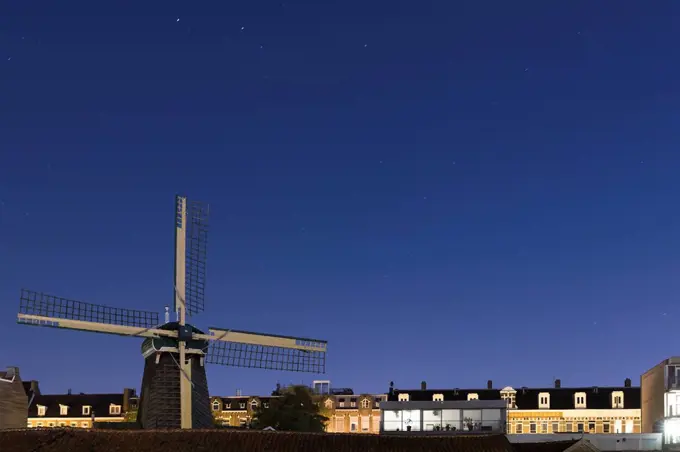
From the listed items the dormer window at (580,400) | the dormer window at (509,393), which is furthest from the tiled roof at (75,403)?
the dormer window at (580,400)

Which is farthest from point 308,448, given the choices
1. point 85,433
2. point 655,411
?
point 655,411

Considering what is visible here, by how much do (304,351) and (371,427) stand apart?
69045mm

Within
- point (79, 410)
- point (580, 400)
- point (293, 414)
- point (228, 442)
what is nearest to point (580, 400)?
point (580, 400)

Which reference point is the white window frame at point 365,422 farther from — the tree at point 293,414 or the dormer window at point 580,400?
the dormer window at point 580,400

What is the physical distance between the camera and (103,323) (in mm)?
44969

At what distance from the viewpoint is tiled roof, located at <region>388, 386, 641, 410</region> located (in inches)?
3853

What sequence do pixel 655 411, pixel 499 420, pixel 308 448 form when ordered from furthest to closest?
pixel 655 411, pixel 499 420, pixel 308 448

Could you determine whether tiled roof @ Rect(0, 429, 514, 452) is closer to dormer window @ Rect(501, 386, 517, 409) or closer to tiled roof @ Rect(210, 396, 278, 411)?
dormer window @ Rect(501, 386, 517, 409)

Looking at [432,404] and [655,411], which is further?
[655,411]

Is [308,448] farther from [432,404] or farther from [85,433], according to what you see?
[432,404]

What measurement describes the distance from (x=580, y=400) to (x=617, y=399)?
12.4ft

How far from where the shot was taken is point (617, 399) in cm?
9769

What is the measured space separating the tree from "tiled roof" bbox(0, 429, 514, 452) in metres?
52.7

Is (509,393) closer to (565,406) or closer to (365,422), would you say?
(565,406)
